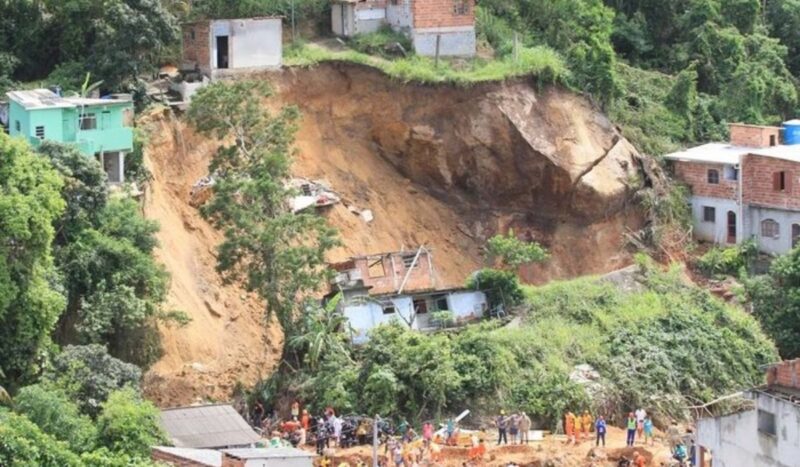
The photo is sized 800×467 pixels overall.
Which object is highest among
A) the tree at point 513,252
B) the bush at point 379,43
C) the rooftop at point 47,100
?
the bush at point 379,43

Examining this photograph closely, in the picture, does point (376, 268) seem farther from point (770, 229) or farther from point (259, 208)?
point (770, 229)

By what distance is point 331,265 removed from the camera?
177ft

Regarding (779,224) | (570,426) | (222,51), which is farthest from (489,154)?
(570,426)

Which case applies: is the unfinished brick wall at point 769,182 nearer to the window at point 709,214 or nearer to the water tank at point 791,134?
the window at point 709,214

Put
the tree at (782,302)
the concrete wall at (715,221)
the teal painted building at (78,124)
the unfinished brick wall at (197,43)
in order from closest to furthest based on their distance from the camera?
1. the teal painted building at (78,124)
2. the tree at (782,302)
3. the unfinished brick wall at (197,43)
4. the concrete wall at (715,221)

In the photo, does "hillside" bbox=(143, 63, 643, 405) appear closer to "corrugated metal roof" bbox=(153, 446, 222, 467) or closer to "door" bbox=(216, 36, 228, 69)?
"door" bbox=(216, 36, 228, 69)

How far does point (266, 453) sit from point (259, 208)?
7.54 metres

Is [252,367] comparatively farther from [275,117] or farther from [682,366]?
[682,366]

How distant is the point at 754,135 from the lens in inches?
2383

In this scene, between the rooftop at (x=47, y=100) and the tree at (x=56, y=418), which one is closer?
the tree at (x=56, y=418)

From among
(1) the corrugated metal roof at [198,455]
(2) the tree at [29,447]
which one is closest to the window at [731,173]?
(1) the corrugated metal roof at [198,455]

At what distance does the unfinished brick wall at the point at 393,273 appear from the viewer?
54.3 metres

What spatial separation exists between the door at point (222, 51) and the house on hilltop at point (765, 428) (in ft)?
61.7

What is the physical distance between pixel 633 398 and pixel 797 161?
29.6 feet
